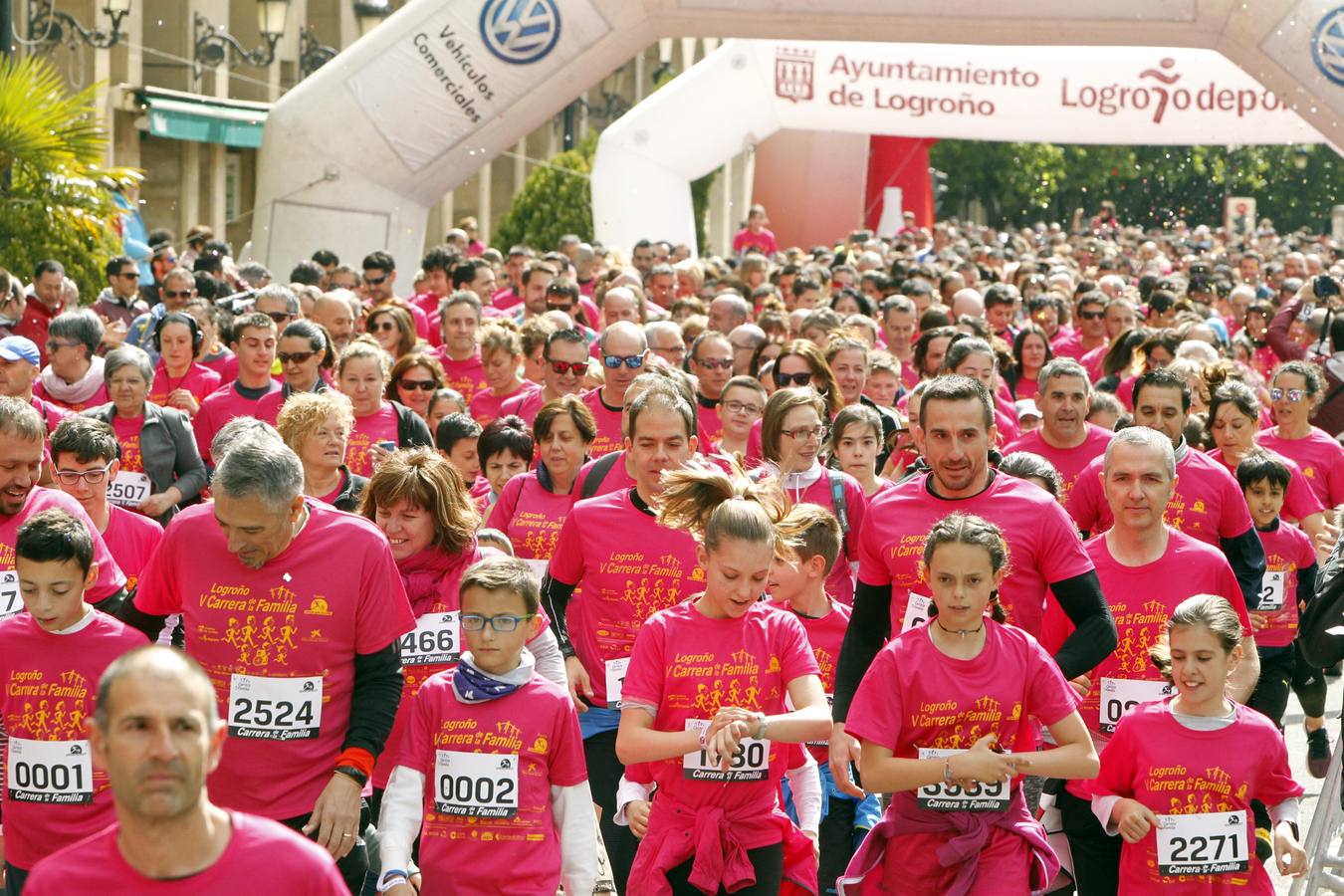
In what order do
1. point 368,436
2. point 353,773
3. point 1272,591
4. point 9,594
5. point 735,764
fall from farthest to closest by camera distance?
1. point 368,436
2. point 1272,591
3. point 9,594
4. point 735,764
5. point 353,773

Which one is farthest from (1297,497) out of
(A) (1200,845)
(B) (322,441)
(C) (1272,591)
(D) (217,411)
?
(D) (217,411)

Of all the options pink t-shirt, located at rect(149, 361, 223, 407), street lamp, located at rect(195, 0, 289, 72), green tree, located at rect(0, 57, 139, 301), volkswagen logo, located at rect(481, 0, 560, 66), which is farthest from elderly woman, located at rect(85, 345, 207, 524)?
street lamp, located at rect(195, 0, 289, 72)

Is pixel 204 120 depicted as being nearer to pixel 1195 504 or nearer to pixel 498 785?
pixel 1195 504

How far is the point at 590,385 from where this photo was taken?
33.4 feet

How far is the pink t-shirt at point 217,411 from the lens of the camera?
9.38 meters

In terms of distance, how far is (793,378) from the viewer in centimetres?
979

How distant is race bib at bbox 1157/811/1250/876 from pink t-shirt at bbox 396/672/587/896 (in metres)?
1.62

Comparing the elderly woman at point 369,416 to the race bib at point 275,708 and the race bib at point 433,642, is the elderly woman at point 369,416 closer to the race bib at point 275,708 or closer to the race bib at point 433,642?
the race bib at point 433,642

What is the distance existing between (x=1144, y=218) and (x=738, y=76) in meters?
51.8

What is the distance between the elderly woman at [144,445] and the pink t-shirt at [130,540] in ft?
5.05

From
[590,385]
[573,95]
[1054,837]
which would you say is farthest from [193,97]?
[1054,837]

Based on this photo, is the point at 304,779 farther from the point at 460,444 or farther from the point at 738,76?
the point at 738,76

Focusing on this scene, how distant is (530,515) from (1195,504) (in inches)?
93.1

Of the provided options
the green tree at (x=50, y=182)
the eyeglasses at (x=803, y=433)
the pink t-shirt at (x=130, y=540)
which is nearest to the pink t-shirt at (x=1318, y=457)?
the eyeglasses at (x=803, y=433)
